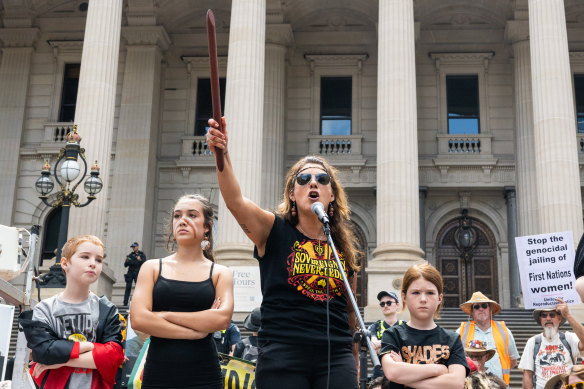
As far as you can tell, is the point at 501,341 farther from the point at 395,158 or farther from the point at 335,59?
the point at 335,59

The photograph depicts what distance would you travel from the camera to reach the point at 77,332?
4156 millimetres

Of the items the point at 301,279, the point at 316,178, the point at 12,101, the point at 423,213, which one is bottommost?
the point at 301,279

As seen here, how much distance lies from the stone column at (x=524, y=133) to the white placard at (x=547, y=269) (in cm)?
1234

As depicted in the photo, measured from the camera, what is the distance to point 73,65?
27125 millimetres

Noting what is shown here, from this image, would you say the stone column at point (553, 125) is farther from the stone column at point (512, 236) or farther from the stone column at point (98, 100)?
the stone column at point (98, 100)

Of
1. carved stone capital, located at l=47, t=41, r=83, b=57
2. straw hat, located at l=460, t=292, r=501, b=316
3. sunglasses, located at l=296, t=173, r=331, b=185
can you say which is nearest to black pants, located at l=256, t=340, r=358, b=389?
sunglasses, located at l=296, t=173, r=331, b=185

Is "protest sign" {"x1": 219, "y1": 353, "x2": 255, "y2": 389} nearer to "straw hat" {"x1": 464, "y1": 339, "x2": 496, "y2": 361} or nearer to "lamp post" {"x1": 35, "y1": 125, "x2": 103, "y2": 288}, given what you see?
"straw hat" {"x1": 464, "y1": 339, "x2": 496, "y2": 361}

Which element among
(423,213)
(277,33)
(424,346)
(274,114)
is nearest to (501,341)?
(424,346)

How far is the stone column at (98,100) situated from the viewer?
18.3 m

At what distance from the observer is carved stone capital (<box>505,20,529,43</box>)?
24.3 m

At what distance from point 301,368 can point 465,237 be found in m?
22.2

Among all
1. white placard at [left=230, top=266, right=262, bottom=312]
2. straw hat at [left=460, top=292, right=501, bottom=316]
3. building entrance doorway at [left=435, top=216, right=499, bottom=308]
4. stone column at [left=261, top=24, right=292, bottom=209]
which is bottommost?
straw hat at [left=460, top=292, right=501, bottom=316]

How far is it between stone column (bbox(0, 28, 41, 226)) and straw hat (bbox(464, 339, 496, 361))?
21.3 meters

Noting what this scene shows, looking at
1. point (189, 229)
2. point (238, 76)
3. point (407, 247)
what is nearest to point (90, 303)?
point (189, 229)
